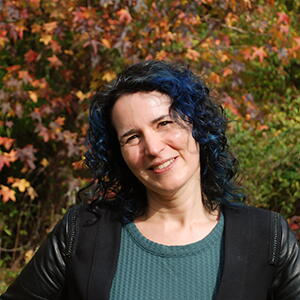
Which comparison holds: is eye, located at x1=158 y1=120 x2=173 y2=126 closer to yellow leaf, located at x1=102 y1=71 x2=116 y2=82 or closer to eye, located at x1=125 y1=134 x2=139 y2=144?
eye, located at x1=125 y1=134 x2=139 y2=144

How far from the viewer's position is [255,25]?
4.57 m

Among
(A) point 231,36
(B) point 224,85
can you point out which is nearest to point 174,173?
(B) point 224,85

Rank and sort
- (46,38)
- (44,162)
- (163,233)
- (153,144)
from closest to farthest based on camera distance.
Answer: (153,144) < (163,233) < (46,38) < (44,162)

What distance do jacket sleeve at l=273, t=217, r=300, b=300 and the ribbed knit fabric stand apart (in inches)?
6.7

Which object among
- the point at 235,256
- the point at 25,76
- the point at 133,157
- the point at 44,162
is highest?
the point at 133,157

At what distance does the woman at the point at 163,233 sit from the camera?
5.18 ft

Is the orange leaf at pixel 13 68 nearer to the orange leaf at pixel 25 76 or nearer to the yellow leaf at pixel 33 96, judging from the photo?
the orange leaf at pixel 25 76

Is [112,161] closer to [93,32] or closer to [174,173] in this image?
[174,173]

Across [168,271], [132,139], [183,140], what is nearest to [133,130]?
[132,139]

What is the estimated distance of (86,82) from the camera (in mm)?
4273

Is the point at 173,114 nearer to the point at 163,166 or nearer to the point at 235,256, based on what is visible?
the point at 163,166

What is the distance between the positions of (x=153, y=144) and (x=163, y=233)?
290 millimetres

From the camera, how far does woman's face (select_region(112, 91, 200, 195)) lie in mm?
1575

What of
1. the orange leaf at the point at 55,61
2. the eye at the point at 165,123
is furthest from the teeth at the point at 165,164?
the orange leaf at the point at 55,61
